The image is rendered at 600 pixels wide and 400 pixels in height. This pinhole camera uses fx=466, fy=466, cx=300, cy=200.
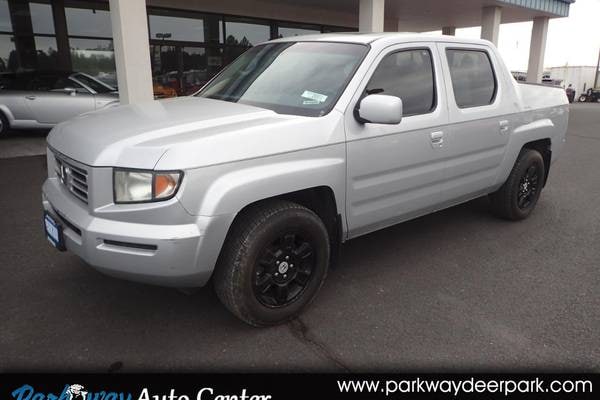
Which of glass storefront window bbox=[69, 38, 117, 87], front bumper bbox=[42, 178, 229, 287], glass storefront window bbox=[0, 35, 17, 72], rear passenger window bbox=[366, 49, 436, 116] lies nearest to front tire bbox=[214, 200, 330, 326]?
front bumper bbox=[42, 178, 229, 287]

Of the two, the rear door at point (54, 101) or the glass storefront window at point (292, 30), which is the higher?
the glass storefront window at point (292, 30)

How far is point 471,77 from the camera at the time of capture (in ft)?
13.8

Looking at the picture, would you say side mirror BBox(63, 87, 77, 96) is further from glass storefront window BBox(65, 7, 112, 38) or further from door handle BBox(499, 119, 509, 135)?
door handle BBox(499, 119, 509, 135)

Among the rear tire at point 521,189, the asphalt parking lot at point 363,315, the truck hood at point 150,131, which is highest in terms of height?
the truck hood at point 150,131

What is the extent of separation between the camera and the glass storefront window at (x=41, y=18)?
1205 centimetres

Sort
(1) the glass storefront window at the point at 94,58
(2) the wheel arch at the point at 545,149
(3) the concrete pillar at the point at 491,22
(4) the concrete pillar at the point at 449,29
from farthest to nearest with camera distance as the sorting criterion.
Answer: (4) the concrete pillar at the point at 449,29 → (3) the concrete pillar at the point at 491,22 → (1) the glass storefront window at the point at 94,58 → (2) the wheel arch at the point at 545,149

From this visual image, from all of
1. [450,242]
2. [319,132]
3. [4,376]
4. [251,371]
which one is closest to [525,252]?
[450,242]

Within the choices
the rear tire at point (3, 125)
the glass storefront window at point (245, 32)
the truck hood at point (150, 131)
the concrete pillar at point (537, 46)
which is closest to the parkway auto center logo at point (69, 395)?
the truck hood at point (150, 131)

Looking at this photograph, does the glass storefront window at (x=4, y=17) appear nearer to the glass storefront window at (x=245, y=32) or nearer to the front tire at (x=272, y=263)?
the glass storefront window at (x=245, y=32)

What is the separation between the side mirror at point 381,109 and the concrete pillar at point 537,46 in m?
18.3

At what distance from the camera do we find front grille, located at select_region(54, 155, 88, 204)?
2693 mm

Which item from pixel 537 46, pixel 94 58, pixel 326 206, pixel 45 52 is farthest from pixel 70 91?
pixel 537 46

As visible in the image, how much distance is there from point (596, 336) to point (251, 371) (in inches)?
86.6

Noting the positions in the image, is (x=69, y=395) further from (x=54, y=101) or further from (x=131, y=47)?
(x=54, y=101)
